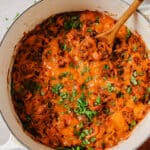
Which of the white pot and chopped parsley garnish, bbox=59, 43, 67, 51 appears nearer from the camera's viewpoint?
the white pot

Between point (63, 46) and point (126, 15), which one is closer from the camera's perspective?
point (126, 15)

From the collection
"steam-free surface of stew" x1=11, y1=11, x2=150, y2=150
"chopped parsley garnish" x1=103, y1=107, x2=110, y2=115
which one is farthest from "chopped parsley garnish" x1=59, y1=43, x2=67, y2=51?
"chopped parsley garnish" x1=103, y1=107, x2=110, y2=115

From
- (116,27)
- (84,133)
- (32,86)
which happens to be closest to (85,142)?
(84,133)

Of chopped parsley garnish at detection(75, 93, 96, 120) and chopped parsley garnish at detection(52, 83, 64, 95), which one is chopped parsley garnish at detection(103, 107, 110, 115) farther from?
chopped parsley garnish at detection(52, 83, 64, 95)

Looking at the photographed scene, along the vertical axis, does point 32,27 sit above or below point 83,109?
above

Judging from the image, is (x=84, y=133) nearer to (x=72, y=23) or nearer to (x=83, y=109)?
(x=83, y=109)

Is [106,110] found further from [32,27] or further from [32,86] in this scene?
[32,27]

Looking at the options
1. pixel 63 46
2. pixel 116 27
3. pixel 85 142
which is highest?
pixel 116 27
